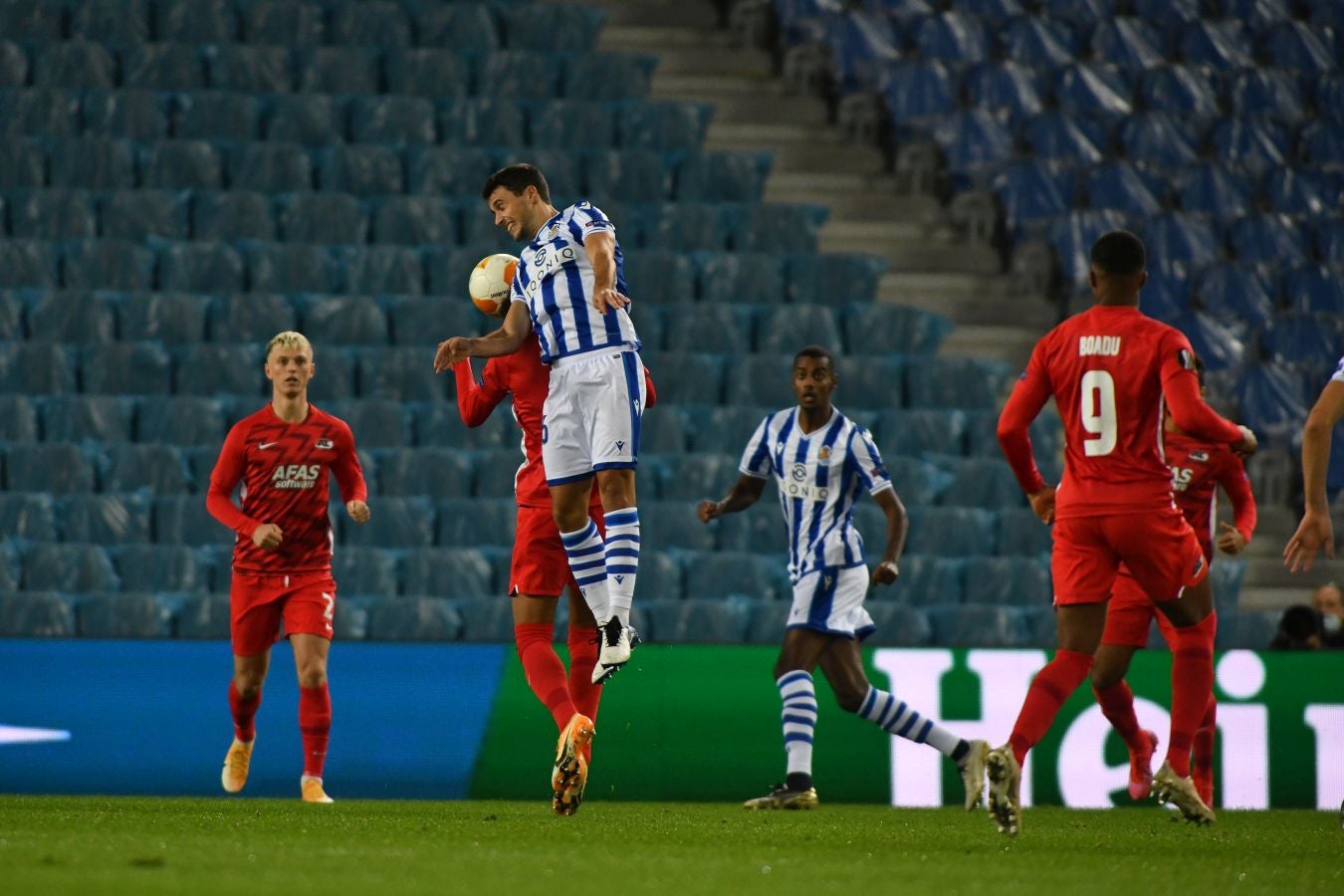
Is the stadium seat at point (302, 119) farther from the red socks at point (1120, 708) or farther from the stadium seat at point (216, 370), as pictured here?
the red socks at point (1120, 708)

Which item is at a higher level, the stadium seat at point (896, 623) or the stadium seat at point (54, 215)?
the stadium seat at point (54, 215)

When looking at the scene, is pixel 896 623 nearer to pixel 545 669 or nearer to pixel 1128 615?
pixel 1128 615

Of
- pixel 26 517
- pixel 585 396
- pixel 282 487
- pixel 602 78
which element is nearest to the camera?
pixel 585 396

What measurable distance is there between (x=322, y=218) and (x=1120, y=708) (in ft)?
22.9

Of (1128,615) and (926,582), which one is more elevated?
(926,582)

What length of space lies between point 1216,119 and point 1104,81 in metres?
0.97

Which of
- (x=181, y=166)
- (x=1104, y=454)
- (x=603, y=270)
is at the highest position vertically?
(x=181, y=166)

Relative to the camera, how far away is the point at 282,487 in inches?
307

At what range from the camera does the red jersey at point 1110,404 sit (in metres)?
5.89

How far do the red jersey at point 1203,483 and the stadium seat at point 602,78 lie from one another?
7.16m

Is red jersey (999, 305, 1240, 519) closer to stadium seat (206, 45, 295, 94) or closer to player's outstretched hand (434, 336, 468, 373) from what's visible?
player's outstretched hand (434, 336, 468, 373)

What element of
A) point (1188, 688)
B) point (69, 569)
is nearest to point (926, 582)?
point (1188, 688)

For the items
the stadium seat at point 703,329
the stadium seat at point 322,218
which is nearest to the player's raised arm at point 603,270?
the stadium seat at point 703,329

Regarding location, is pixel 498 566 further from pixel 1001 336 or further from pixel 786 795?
pixel 1001 336
